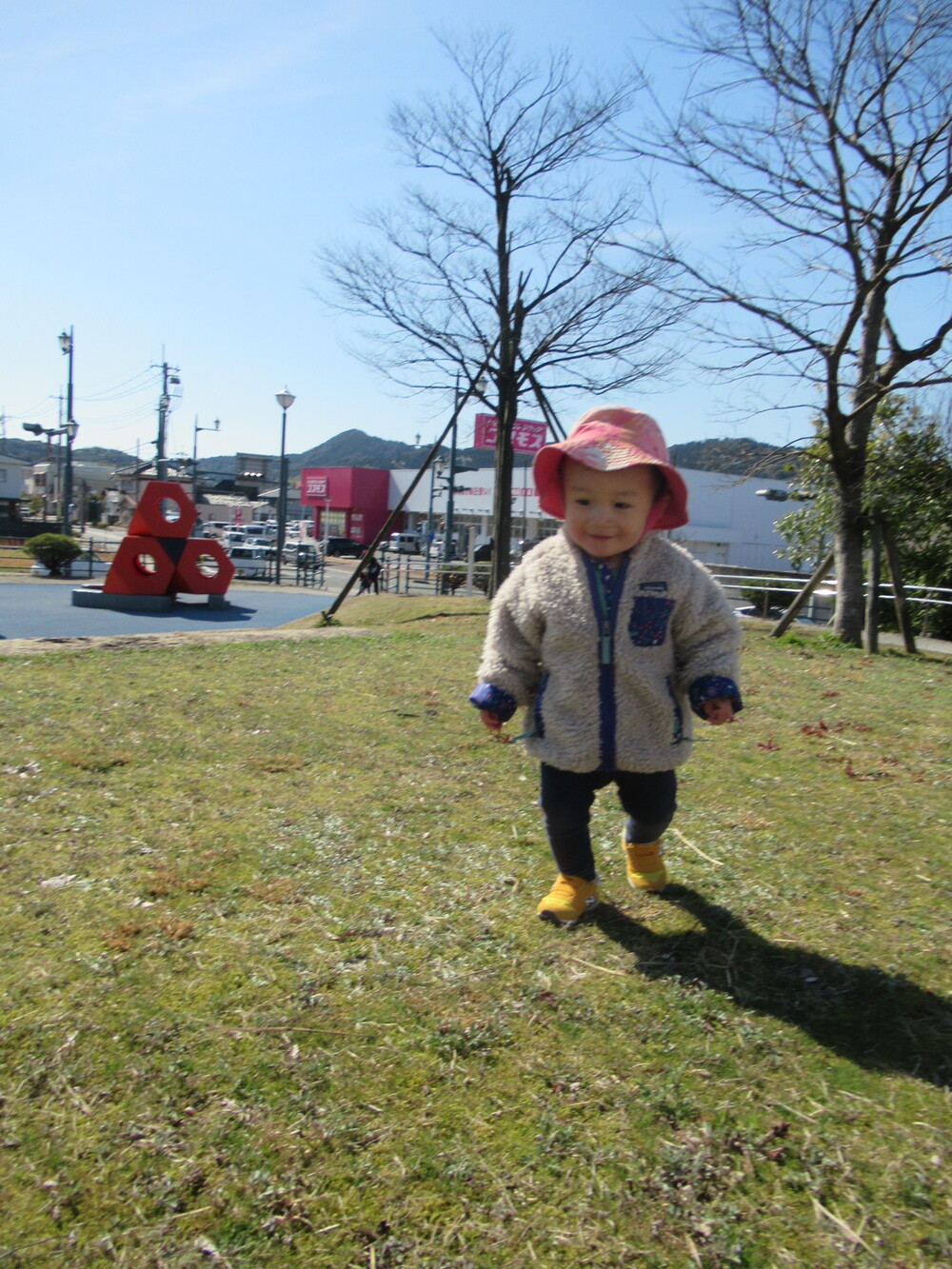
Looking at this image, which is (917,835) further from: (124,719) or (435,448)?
(435,448)

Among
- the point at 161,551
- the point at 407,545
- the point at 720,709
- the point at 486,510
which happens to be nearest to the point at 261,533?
the point at 407,545

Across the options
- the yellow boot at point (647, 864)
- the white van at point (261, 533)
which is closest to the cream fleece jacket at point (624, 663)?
the yellow boot at point (647, 864)

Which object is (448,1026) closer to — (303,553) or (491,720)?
(491,720)

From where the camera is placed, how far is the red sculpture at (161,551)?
18.7 m

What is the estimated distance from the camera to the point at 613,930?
9.47 feet

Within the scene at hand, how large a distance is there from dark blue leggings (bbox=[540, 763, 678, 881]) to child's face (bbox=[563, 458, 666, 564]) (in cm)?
66

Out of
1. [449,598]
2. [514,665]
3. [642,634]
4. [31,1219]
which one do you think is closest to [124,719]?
[514,665]

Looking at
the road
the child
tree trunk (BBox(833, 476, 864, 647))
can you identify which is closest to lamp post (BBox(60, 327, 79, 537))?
the road

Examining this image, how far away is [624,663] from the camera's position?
113 inches

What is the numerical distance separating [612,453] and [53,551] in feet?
92.2

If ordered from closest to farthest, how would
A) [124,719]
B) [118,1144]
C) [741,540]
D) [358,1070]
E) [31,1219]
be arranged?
[31,1219] < [118,1144] < [358,1070] < [124,719] < [741,540]

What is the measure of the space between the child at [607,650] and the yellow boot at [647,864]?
3.4 inches

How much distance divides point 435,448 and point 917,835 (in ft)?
39.3

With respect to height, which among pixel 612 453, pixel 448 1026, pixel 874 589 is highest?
pixel 612 453
